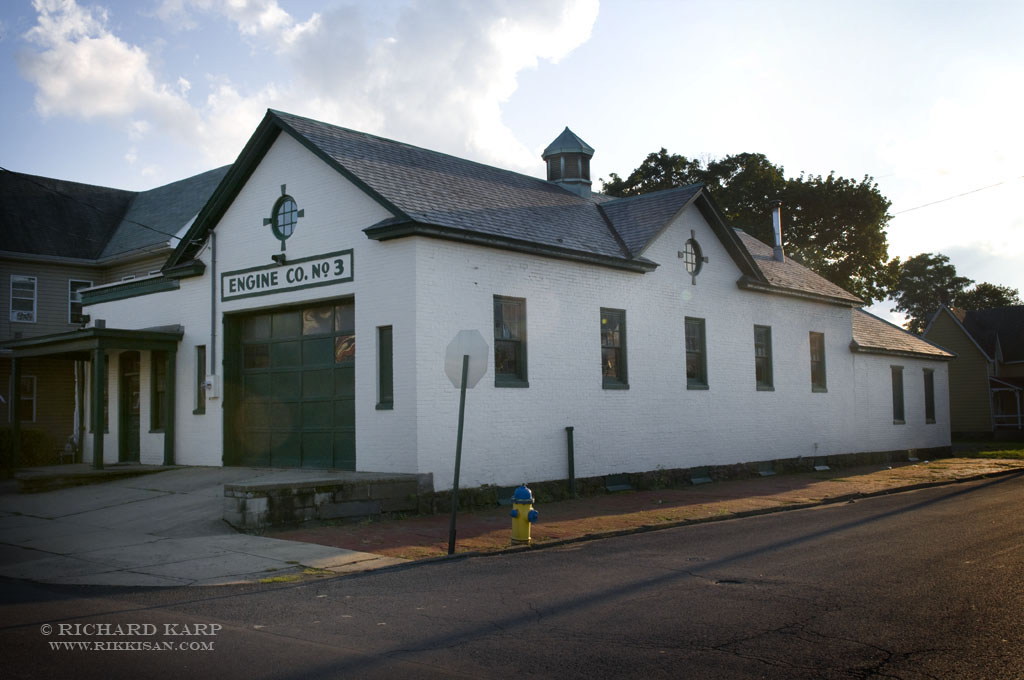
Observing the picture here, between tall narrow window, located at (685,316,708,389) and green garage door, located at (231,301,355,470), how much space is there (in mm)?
8547

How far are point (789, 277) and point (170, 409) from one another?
17.6m

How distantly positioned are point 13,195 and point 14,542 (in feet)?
73.4

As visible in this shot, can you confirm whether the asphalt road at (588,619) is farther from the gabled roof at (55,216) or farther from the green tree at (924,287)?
the green tree at (924,287)

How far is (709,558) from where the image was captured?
10.1 meters

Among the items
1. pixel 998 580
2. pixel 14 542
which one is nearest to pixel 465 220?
pixel 14 542

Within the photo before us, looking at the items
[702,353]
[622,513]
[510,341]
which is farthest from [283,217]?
[702,353]

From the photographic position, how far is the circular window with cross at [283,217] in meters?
17.2

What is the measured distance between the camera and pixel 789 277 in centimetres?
2577

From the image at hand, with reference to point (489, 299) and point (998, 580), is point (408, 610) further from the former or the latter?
point (489, 299)

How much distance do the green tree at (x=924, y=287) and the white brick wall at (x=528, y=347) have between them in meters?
66.4

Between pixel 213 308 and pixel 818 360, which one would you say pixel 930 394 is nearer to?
pixel 818 360

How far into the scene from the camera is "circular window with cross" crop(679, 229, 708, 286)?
2091cm

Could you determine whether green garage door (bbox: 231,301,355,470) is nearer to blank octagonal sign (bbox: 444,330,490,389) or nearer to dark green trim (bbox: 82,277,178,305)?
dark green trim (bbox: 82,277,178,305)

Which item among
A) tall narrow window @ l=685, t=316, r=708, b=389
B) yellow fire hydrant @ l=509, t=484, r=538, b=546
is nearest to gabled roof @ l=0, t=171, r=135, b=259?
tall narrow window @ l=685, t=316, r=708, b=389
